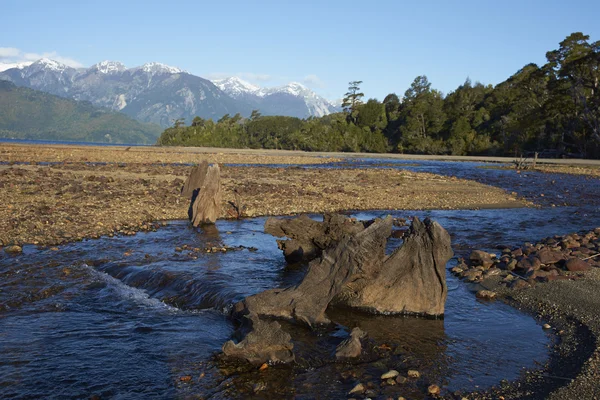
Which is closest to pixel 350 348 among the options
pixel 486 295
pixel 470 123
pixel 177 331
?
pixel 177 331

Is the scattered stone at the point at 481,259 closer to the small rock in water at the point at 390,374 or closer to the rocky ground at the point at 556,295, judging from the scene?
the rocky ground at the point at 556,295

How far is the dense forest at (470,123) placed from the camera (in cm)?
6650

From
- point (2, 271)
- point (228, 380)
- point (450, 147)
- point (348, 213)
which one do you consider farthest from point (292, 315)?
point (450, 147)

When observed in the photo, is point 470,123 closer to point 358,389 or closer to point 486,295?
point 486,295

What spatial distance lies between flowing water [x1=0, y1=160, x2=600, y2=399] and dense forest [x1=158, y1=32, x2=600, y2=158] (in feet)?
172

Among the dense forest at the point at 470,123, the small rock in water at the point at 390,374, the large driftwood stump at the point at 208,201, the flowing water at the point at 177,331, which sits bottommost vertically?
the flowing water at the point at 177,331

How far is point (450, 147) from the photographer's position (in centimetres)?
9456

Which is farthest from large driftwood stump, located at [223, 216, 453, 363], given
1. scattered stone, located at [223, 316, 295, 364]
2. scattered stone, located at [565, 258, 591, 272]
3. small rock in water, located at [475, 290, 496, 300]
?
scattered stone, located at [565, 258, 591, 272]

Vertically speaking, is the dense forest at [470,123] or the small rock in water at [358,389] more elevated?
the dense forest at [470,123]

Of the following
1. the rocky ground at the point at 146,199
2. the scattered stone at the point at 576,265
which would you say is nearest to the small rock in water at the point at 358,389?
the scattered stone at the point at 576,265

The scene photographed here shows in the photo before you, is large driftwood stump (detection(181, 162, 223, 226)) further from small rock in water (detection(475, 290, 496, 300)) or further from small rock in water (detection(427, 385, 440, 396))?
small rock in water (detection(427, 385, 440, 396))

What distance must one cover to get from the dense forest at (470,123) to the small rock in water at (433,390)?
55.5 metres

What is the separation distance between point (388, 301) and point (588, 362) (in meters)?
3.31

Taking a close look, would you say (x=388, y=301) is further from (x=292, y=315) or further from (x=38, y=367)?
(x=38, y=367)
